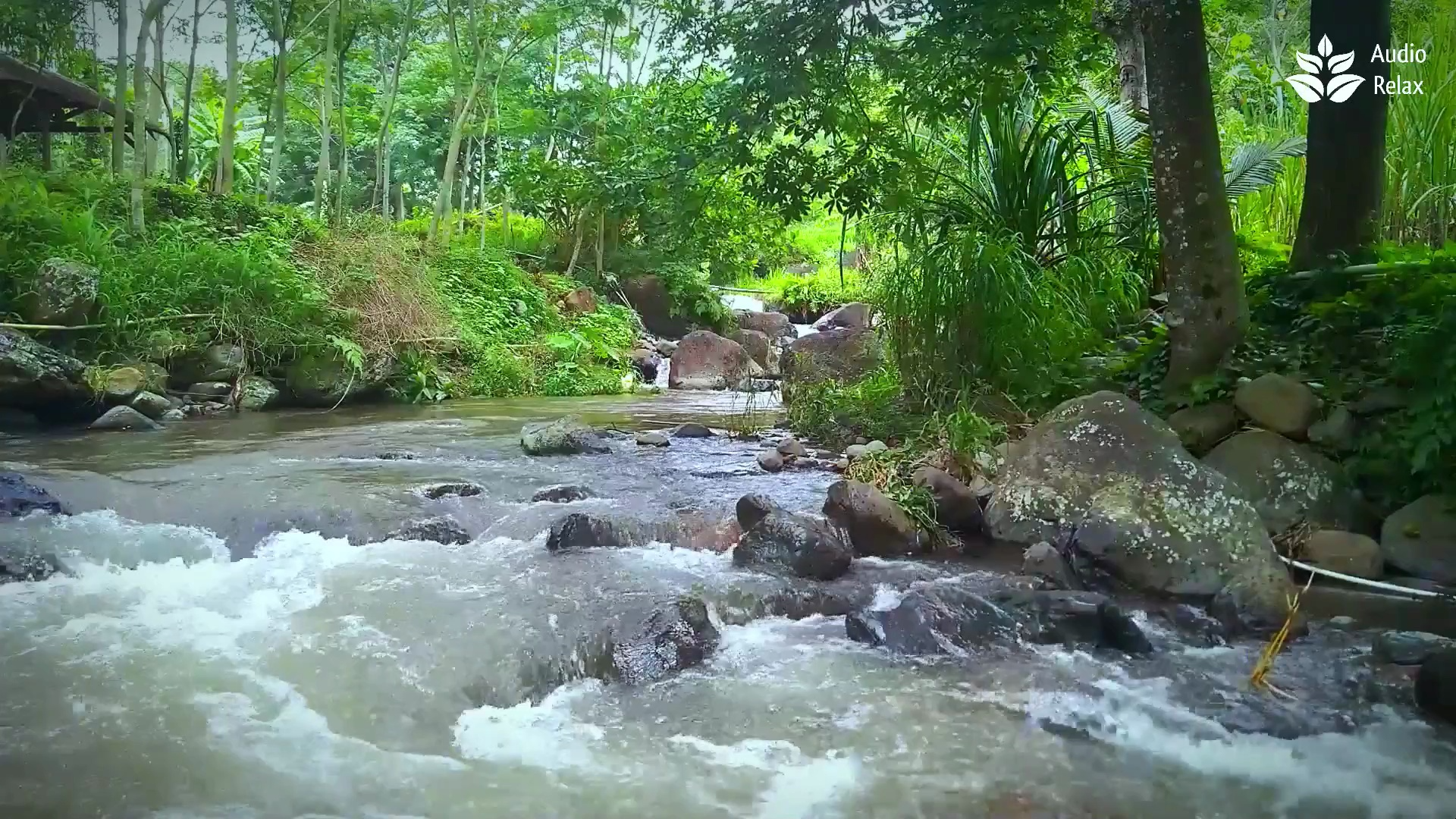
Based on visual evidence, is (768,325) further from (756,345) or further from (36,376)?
(36,376)

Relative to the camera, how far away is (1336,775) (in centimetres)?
229

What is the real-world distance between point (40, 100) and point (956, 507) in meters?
8.60

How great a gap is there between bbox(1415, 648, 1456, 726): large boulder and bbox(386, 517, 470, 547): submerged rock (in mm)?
3635

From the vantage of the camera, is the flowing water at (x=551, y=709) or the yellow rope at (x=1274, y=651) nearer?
the flowing water at (x=551, y=709)

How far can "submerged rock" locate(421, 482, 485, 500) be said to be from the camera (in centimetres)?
503

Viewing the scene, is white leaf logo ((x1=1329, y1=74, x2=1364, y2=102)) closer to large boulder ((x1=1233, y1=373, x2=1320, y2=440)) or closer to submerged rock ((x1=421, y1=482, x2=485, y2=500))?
large boulder ((x1=1233, y1=373, x2=1320, y2=440))

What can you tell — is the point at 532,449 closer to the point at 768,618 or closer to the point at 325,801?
the point at 768,618

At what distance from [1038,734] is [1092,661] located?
575 mm

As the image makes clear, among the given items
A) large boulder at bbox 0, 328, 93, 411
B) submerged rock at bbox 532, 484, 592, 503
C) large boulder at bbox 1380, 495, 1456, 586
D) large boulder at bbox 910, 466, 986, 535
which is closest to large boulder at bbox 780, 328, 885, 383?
large boulder at bbox 910, 466, 986, 535

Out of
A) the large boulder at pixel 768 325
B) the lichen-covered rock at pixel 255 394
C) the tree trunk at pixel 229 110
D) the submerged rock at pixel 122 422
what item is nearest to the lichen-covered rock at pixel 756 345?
the large boulder at pixel 768 325

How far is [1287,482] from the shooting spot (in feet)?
12.8

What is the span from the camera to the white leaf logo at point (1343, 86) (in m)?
4.33

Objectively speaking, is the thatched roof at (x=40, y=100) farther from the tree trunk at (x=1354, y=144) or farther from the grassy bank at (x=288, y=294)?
the tree trunk at (x=1354, y=144)

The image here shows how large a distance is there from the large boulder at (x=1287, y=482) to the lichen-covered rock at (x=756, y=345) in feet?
31.8
